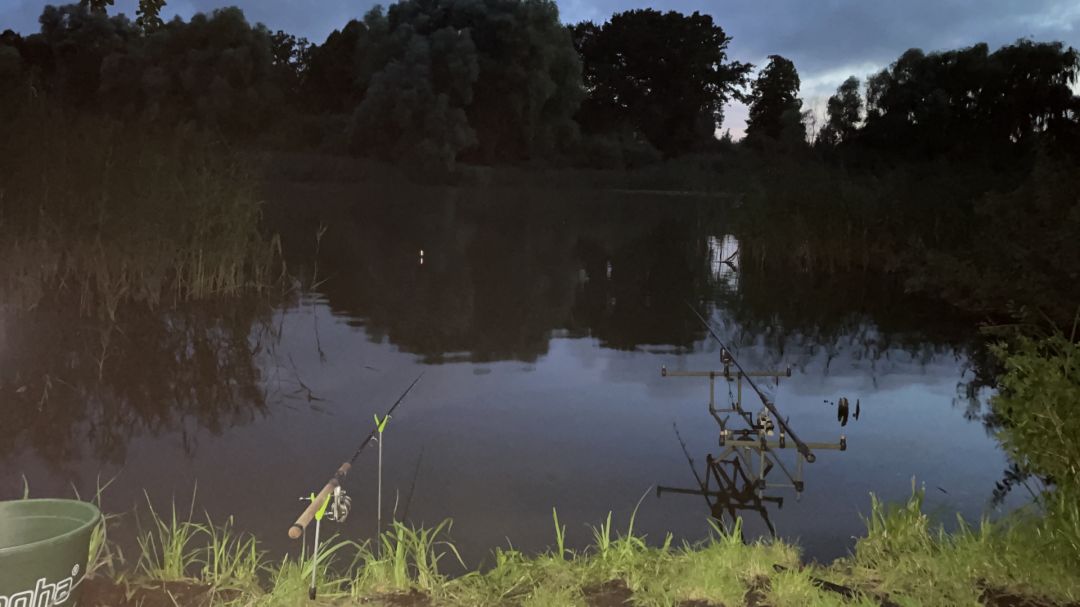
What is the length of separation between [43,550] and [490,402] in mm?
5215

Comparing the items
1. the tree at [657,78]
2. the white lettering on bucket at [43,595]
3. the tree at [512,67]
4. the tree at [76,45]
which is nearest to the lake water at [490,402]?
the white lettering on bucket at [43,595]

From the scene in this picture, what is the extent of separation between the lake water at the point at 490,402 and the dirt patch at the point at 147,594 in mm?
1026

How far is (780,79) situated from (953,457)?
82.7 metres

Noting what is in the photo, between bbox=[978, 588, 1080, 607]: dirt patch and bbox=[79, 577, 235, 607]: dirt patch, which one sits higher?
bbox=[978, 588, 1080, 607]: dirt patch

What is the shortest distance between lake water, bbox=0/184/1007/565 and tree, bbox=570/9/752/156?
61.3 m

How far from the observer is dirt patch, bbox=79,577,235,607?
3781mm

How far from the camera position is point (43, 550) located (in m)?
3.07

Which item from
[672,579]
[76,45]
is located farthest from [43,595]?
[76,45]

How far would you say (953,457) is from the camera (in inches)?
269

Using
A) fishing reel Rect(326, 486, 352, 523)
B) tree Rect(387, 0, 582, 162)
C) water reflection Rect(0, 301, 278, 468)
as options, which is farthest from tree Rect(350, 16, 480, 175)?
fishing reel Rect(326, 486, 352, 523)

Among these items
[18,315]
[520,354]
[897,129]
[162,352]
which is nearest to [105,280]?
[18,315]

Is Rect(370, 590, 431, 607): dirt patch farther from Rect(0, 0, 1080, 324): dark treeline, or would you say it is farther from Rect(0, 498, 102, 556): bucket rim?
Rect(0, 0, 1080, 324): dark treeline

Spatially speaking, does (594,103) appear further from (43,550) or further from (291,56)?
(43,550)

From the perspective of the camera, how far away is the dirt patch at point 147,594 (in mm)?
3781
